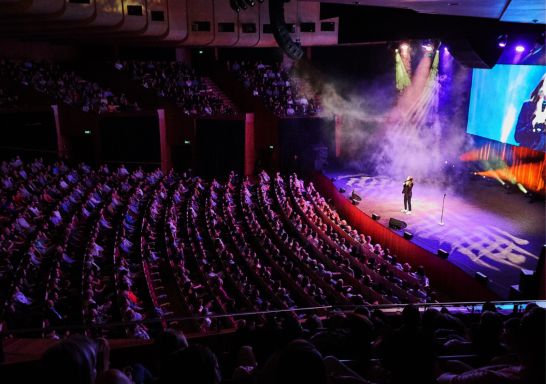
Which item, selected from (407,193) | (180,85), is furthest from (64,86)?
(407,193)

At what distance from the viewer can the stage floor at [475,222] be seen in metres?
9.74

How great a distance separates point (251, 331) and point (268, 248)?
6.49m

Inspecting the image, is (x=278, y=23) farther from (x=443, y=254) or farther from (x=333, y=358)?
(x=333, y=358)

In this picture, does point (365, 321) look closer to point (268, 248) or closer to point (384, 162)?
point (268, 248)

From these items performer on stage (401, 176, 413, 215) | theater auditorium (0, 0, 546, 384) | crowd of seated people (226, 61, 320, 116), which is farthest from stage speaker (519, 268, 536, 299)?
crowd of seated people (226, 61, 320, 116)

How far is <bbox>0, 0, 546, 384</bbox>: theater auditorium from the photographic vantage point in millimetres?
2803

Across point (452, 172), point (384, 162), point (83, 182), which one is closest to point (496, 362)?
point (83, 182)

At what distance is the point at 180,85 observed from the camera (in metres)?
17.9

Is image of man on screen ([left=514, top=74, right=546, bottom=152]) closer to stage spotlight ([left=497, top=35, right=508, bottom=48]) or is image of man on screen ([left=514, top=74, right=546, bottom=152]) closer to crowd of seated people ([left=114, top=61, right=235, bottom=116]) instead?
stage spotlight ([left=497, top=35, right=508, bottom=48])

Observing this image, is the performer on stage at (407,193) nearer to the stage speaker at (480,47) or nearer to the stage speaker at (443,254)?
the stage speaker at (443,254)

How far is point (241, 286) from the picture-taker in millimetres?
7664

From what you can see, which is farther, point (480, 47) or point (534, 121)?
point (534, 121)

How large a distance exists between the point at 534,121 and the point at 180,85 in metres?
11.6

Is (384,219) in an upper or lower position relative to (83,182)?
lower
